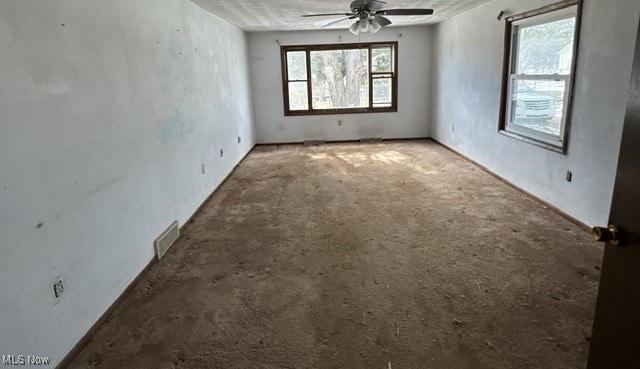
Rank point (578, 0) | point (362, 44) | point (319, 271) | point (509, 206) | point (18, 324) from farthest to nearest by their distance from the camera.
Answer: point (362, 44), point (509, 206), point (578, 0), point (319, 271), point (18, 324)

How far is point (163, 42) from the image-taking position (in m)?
3.47

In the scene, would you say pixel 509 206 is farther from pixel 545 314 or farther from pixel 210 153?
pixel 210 153

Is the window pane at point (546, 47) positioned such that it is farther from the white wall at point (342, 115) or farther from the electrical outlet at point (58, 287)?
the electrical outlet at point (58, 287)

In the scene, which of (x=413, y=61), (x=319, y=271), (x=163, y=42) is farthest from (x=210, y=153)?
(x=413, y=61)

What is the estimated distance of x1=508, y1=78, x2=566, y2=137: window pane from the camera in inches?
153

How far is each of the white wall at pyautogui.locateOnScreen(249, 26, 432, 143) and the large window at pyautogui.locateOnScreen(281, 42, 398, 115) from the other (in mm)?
121

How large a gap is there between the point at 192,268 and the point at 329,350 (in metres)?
1.40

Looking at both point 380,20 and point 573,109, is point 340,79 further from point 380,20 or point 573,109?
point 573,109

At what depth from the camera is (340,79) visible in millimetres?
7918

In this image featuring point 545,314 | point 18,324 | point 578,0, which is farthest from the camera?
point 578,0

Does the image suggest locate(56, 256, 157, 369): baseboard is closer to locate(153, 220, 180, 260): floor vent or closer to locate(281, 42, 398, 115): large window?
locate(153, 220, 180, 260): floor vent

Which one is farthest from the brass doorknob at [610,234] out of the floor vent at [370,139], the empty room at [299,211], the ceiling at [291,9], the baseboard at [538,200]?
the floor vent at [370,139]

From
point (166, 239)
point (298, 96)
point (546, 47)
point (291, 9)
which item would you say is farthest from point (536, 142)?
point (298, 96)

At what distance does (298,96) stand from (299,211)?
4.43 meters
